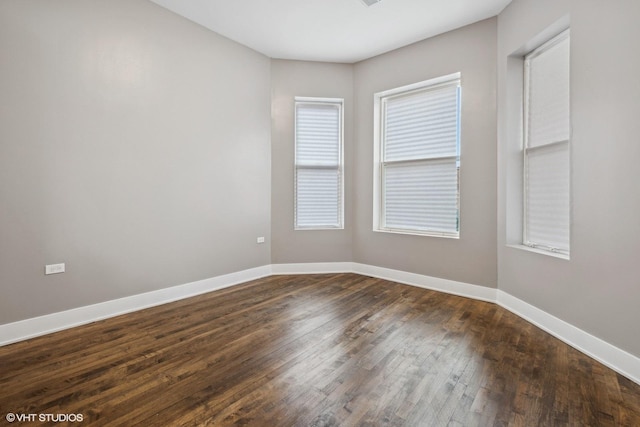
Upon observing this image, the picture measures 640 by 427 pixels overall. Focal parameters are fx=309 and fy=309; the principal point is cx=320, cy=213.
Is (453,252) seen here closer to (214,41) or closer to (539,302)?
(539,302)

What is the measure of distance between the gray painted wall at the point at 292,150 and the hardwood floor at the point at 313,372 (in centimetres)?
162

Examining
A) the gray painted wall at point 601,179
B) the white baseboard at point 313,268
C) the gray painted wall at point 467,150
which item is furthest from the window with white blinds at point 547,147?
the white baseboard at point 313,268

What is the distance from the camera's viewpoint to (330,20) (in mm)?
3586

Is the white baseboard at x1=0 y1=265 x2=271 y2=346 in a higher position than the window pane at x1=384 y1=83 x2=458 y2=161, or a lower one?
lower

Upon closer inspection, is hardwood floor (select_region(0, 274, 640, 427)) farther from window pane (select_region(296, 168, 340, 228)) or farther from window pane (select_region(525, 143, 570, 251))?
window pane (select_region(296, 168, 340, 228))

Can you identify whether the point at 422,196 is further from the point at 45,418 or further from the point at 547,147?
the point at 45,418

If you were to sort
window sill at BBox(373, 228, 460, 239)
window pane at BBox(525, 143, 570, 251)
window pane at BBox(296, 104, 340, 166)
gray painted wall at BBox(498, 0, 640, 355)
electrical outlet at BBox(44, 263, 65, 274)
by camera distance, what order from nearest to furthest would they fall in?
gray painted wall at BBox(498, 0, 640, 355), electrical outlet at BBox(44, 263, 65, 274), window pane at BBox(525, 143, 570, 251), window sill at BBox(373, 228, 460, 239), window pane at BBox(296, 104, 340, 166)

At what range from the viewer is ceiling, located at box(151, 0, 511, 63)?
3291mm

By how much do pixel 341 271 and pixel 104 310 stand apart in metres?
3.04

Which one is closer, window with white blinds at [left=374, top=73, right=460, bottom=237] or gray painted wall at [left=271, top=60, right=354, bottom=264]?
window with white blinds at [left=374, top=73, right=460, bottom=237]

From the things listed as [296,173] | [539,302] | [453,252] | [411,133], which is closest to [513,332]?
[539,302]

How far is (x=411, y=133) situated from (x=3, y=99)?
4.18 m

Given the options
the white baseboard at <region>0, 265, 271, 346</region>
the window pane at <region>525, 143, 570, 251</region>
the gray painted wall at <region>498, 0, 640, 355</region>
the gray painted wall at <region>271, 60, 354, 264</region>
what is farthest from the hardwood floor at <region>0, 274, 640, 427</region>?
the gray painted wall at <region>271, 60, 354, 264</region>

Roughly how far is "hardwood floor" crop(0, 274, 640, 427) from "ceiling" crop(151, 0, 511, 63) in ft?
10.6
